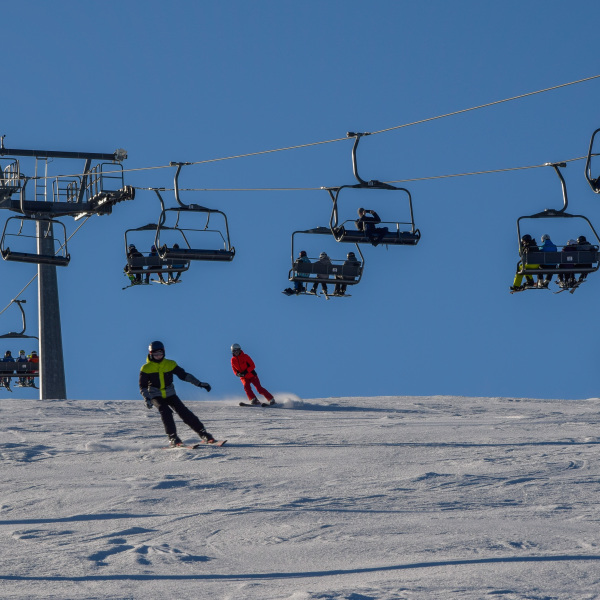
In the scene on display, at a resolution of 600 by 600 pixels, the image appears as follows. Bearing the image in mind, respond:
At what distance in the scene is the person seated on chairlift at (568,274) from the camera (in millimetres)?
17500

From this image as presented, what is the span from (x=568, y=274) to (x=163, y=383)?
7492 millimetres

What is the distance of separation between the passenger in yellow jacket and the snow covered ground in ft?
1.73

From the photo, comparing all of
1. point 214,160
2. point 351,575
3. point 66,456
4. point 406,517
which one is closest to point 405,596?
point 351,575

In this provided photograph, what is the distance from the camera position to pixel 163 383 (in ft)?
46.4

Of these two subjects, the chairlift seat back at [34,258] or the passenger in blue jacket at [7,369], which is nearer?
the chairlift seat back at [34,258]

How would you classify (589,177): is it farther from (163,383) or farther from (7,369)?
(7,369)

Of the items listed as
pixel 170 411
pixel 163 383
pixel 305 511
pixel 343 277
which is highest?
pixel 343 277

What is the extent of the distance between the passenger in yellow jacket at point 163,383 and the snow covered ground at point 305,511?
528 mm

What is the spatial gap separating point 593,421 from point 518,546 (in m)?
9.06

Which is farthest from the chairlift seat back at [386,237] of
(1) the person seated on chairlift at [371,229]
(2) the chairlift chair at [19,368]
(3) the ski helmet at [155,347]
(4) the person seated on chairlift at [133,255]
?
(2) the chairlift chair at [19,368]

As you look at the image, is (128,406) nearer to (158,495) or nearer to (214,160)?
(214,160)

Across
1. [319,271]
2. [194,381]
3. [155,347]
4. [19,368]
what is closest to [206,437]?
[194,381]

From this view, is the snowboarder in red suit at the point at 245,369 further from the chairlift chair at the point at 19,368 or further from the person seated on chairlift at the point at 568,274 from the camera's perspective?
the chairlift chair at the point at 19,368

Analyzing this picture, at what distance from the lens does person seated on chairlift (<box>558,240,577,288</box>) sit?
1750 cm
